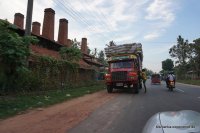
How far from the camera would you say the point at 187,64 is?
90.8 m

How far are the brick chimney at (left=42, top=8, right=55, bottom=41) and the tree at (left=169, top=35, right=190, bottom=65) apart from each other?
55258 millimetres

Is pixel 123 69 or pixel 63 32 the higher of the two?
pixel 63 32

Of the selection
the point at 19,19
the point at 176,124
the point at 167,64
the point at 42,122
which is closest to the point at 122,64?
the point at 42,122

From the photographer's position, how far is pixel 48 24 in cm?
4034

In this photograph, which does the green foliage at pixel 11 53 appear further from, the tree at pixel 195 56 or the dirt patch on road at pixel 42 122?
the tree at pixel 195 56

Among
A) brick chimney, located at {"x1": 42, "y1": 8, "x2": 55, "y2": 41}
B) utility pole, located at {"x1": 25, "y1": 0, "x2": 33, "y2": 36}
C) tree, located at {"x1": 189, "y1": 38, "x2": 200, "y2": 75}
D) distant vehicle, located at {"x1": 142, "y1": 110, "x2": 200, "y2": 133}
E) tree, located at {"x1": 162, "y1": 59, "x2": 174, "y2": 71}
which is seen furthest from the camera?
tree, located at {"x1": 162, "y1": 59, "x2": 174, "y2": 71}

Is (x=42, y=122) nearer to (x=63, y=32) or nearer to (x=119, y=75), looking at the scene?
(x=119, y=75)

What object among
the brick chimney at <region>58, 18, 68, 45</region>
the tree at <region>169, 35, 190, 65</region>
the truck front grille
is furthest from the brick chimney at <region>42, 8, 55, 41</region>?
the tree at <region>169, 35, 190, 65</region>

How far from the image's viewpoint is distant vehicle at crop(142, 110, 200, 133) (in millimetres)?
2822

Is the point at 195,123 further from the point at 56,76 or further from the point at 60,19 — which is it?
the point at 60,19

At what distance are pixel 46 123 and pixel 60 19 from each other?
131ft

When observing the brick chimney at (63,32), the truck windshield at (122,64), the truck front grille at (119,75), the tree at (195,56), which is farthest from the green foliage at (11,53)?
the tree at (195,56)

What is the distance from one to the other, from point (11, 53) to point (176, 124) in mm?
9509

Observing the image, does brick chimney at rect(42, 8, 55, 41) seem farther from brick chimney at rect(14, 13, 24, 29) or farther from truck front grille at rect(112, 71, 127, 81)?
truck front grille at rect(112, 71, 127, 81)
